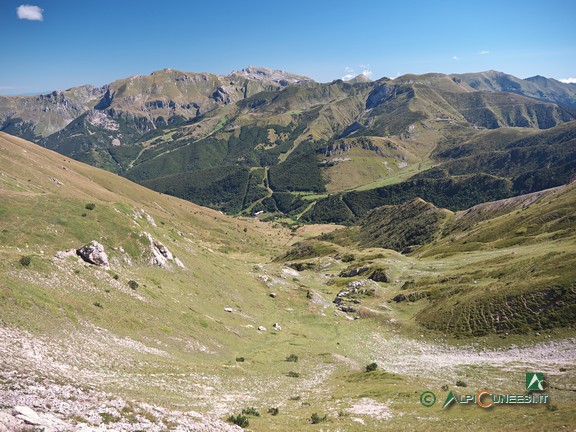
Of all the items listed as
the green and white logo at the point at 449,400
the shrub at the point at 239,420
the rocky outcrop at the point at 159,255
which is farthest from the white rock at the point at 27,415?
the rocky outcrop at the point at 159,255

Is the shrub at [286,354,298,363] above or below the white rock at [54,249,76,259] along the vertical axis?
below

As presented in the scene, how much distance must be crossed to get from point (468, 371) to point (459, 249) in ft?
345

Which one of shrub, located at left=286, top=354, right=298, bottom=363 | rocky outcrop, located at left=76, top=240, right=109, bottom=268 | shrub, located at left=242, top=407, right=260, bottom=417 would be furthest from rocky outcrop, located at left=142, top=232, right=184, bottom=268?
shrub, located at left=242, top=407, right=260, bottom=417

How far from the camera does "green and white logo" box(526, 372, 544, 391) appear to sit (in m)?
40.2

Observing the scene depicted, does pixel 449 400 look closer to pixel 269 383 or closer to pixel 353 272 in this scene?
pixel 269 383

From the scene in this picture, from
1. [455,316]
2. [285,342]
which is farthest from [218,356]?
[455,316]

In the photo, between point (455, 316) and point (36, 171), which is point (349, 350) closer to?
point (455, 316)

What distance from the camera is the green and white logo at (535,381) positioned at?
40219 mm

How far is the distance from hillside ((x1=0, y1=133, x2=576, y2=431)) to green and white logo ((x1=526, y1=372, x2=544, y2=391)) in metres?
1.33

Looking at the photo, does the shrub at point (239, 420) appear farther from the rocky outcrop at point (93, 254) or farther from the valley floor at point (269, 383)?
the rocky outcrop at point (93, 254)

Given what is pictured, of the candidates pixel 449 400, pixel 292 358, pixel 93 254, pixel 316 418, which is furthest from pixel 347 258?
pixel 316 418

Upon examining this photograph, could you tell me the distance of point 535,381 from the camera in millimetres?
43562

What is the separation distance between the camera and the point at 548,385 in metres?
41.8

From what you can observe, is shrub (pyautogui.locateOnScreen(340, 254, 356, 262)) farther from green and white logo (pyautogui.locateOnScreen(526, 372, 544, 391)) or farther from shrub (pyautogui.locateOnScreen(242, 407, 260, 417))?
shrub (pyautogui.locateOnScreen(242, 407, 260, 417))
